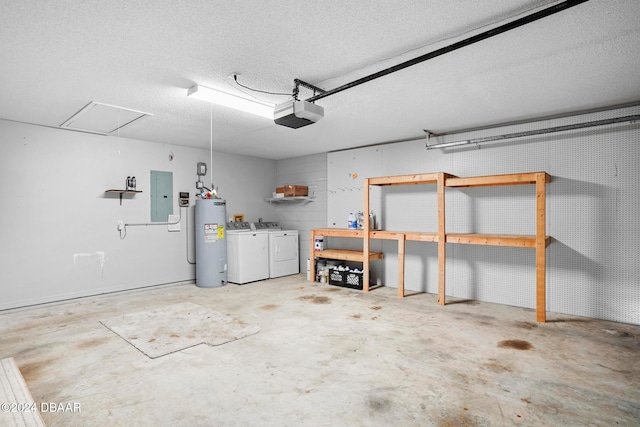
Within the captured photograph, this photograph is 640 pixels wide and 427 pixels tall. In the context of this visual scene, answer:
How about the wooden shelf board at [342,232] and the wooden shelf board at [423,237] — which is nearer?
the wooden shelf board at [423,237]

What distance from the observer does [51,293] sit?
4320mm

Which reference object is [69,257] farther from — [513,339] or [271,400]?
[513,339]

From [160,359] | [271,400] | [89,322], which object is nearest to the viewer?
[271,400]

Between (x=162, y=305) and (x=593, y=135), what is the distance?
5.52 m

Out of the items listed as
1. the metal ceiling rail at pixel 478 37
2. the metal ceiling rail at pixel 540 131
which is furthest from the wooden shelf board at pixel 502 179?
the metal ceiling rail at pixel 478 37

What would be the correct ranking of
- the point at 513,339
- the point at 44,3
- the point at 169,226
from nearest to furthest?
1. the point at 44,3
2. the point at 513,339
3. the point at 169,226

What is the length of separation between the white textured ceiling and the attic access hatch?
129 millimetres

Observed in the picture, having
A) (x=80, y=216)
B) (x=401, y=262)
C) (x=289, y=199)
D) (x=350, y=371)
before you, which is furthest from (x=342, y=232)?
(x=80, y=216)

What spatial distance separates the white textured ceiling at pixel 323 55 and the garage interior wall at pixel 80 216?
0.62 metres

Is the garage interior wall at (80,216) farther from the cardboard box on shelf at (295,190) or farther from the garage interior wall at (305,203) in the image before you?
the garage interior wall at (305,203)

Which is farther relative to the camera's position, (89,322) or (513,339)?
(89,322)

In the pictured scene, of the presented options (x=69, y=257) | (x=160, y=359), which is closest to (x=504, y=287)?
(x=160, y=359)

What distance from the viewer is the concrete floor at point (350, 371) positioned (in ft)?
6.35

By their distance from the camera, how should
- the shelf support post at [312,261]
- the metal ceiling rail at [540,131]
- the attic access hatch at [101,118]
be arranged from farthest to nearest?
the shelf support post at [312,261], the attic access hatch at [101,118], the metal ceiling rail at [540,131]
